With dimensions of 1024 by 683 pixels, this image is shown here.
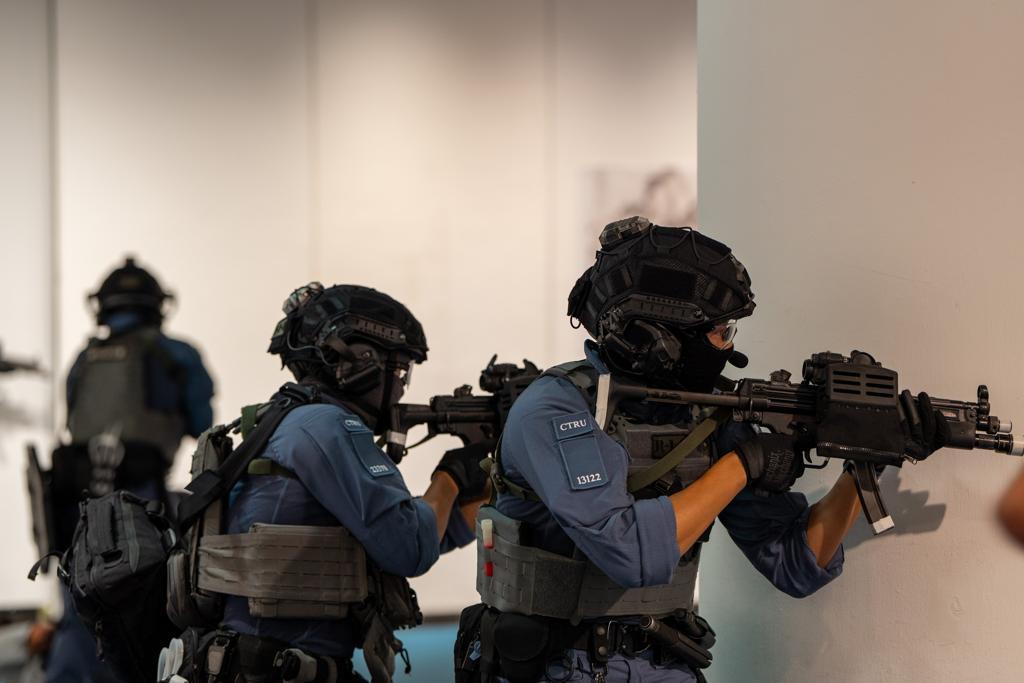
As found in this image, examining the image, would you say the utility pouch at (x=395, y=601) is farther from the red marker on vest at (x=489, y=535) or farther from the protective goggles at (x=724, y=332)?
the protective goggles at (x=724, y=332)

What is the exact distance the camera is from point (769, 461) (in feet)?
6.41

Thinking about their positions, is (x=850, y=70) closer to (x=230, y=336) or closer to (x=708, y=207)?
(x=708, y=207)

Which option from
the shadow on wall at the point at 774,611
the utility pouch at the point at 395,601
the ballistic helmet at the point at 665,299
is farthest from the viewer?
the utility pouch at the point at 395,601

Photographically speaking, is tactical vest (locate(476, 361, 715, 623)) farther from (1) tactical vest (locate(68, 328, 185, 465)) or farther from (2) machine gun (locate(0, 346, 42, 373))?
(2) machine gun (locate(0, 346, 42, 373))

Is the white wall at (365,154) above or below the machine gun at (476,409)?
above

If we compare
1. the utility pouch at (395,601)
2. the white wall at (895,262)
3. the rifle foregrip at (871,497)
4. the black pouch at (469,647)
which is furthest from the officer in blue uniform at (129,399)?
the rifle foregrip at (871,497)

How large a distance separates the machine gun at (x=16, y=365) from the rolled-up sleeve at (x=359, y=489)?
2959 mm

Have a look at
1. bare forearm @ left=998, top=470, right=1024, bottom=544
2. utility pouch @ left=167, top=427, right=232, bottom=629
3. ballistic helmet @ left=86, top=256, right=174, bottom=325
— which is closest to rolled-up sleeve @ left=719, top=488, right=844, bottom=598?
utility pouch @ left=167, top=427, right=232, bottom=629

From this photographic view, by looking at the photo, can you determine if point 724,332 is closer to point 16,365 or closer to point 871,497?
point 871,497

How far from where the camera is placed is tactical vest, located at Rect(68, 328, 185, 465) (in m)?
4.27

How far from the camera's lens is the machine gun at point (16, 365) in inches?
193

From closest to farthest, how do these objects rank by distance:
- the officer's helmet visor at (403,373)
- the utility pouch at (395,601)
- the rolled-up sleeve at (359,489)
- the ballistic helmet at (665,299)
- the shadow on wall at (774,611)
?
the ballistic helmet at (665,299)
the shadow on wall at (774,611)
the rolled-up sleeve at (359,489)
the utility pouch at (395,601)
the officer's helmet visor at (403,373)

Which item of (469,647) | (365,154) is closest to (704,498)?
(469,647)

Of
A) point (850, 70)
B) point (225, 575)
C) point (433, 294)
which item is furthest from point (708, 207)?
point (433, 294)
